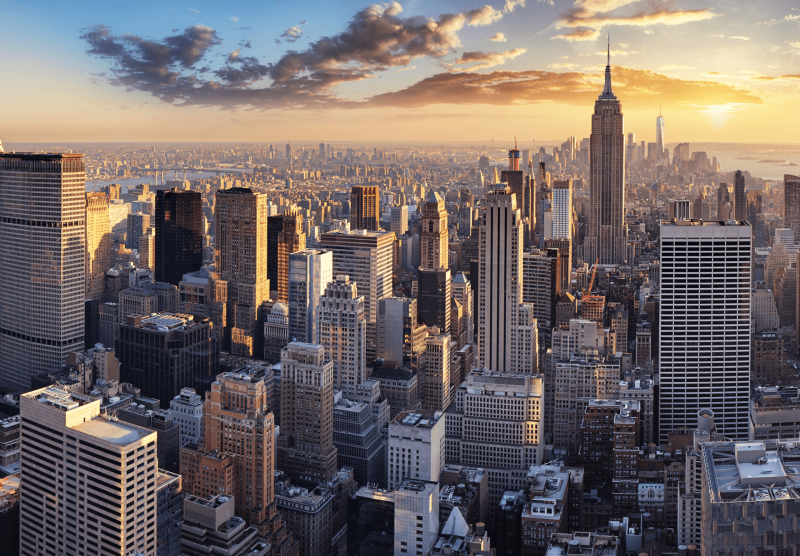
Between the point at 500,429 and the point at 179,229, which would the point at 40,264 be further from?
the point at 500,429

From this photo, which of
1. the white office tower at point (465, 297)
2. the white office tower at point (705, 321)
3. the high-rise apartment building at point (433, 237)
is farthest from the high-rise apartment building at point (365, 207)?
the white office tower at point (705, 321)

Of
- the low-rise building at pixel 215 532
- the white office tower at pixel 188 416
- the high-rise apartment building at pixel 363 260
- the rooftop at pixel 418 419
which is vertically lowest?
the low-rise building at pixel 215 532

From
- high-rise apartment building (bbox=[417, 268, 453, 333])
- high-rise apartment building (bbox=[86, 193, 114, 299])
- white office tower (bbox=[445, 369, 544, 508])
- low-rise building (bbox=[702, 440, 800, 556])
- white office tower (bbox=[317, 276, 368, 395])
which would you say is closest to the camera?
low-rise building (bbox=[702, 440, 800, 556])

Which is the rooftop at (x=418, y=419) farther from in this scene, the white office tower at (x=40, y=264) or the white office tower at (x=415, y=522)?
the white office tower at (x=40, y=264)

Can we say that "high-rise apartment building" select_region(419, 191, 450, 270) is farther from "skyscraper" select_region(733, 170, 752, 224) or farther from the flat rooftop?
the flat rooftop

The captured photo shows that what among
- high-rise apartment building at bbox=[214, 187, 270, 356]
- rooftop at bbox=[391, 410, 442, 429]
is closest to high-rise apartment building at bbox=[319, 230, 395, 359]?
high-rise apartment building at bbox=[214, 187, 270, 356]

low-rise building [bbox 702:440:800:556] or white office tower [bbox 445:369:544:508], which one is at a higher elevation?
low-rise building [bbox 702:440:800:556]

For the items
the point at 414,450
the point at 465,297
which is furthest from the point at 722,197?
the point at 414,450

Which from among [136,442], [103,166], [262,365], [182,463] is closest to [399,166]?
[103,166]
